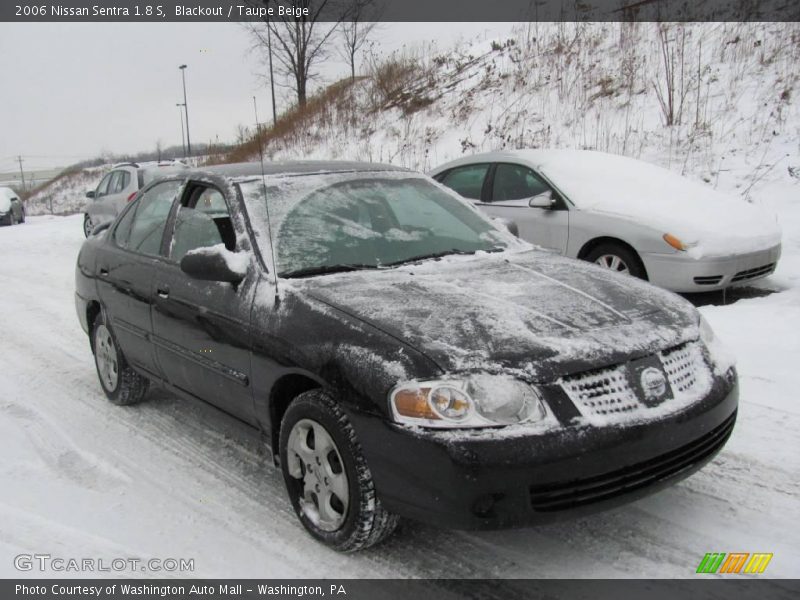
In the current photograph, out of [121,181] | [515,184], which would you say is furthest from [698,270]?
[121,181]

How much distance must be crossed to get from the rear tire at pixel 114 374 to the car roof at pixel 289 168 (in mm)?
1417

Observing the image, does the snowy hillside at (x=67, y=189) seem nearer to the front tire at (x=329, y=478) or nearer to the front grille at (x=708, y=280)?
the front grille at (x=708, y=280)

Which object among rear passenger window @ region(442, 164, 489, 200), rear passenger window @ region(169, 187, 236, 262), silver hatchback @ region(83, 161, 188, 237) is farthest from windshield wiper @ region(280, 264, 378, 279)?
silver hatchback @ region(83, 161, 188, 237)

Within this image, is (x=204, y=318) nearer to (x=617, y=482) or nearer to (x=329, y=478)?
(x=329, y=478)

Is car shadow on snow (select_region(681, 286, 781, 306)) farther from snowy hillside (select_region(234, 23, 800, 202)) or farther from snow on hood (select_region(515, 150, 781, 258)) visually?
snowy hillside (select_region(234, 23, 800, 202))

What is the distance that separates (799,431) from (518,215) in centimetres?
407

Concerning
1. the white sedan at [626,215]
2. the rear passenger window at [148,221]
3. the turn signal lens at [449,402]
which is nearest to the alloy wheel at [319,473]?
the turn signal lens at [449,402]

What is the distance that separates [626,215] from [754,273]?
1.28 m

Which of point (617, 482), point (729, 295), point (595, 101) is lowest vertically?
point (729, 295)

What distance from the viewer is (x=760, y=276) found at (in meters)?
6.60

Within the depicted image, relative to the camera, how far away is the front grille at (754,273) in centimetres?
637

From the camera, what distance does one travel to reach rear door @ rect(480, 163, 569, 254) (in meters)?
7.05

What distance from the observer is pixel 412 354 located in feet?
8.34

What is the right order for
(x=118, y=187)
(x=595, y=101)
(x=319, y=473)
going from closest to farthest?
(x=319, y=473)
(x=595, y=101)
(x=118, y=187)
